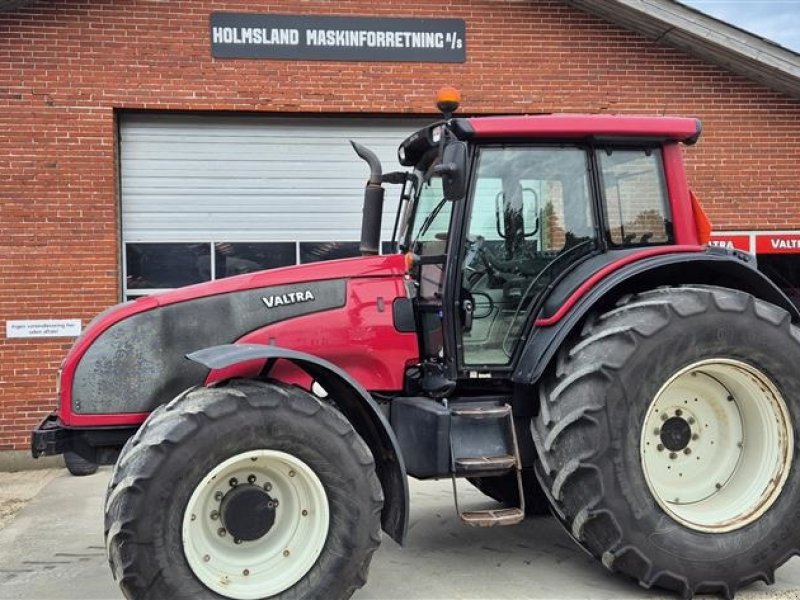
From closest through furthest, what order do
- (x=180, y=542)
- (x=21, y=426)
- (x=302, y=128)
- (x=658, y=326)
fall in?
(x=180, y=542) < (x=658, y=326) < (x=21, y=426) < (x=302, y=128)

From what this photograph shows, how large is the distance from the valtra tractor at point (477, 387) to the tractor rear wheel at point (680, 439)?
0.04 feet

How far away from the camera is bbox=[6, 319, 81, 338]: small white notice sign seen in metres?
8.13

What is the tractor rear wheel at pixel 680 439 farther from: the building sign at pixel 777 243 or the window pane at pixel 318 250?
the building sign at pixel 777 243

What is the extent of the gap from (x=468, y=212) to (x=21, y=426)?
6178 millimetres

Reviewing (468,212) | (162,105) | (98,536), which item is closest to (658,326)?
(468,212)

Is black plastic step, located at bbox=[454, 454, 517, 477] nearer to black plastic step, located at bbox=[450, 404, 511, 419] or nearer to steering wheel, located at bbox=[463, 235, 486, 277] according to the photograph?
black plastic step, located at bbox=[450, 404, 511, 419]

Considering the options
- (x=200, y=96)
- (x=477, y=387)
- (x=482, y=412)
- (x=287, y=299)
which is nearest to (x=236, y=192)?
(x=200, y=96)

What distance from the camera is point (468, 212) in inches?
163

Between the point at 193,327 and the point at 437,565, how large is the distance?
6.45 ft

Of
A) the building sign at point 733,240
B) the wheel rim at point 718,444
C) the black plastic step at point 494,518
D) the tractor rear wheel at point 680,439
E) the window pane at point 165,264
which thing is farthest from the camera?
the building sign at point 733,240

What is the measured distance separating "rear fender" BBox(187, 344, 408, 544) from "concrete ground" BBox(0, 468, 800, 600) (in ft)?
1.92

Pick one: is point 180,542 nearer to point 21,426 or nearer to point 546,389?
point 546,389

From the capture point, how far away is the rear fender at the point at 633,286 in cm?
390

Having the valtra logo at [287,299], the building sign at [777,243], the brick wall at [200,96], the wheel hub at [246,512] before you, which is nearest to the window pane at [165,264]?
the brick wall at [200,96]
